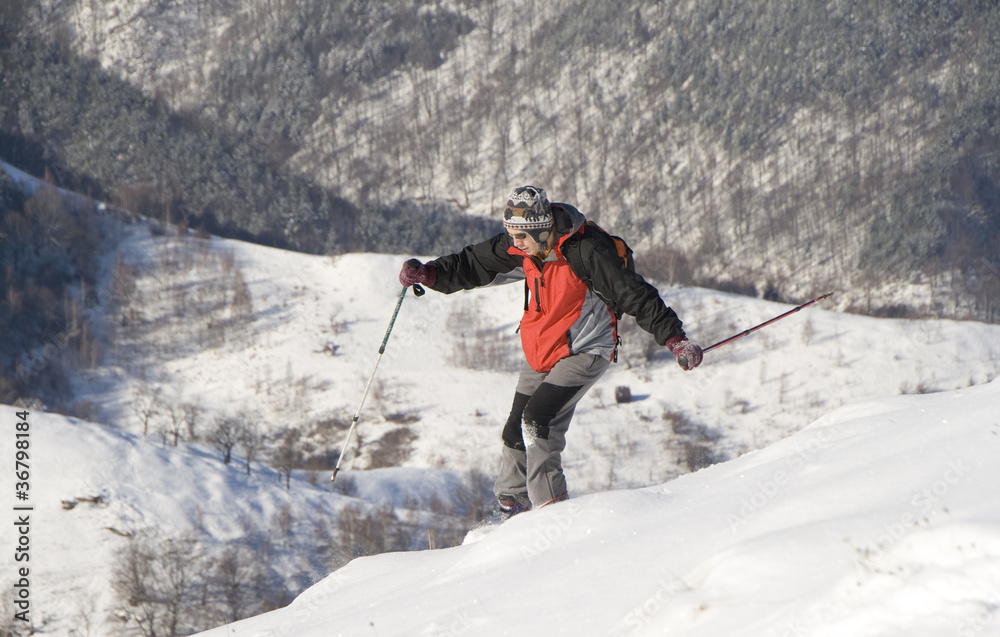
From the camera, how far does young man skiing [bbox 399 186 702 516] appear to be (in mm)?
6500

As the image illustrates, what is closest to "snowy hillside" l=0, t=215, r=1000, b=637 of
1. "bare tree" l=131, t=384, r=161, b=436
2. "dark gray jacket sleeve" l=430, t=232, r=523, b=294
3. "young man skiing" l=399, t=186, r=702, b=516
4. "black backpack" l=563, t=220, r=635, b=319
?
"bare tree" l=131, t=384, r=161, b=436

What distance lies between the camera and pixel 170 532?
148ft

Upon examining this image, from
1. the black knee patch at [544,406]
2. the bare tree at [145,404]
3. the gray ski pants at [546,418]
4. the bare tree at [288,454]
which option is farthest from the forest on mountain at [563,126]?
the black knee patch at [544,406]

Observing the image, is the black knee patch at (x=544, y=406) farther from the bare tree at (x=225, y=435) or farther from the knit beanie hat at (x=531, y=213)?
the bare tree at (x=225, y=435)

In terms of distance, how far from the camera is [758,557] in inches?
173

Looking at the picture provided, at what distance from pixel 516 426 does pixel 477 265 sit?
135 cm

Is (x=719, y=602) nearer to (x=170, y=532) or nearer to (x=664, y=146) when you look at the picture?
(x=170, y=532)

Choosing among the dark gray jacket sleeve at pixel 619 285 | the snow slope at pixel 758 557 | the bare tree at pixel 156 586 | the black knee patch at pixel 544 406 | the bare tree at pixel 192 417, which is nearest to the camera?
the snow slope at pixel 758 557

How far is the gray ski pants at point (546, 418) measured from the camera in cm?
691

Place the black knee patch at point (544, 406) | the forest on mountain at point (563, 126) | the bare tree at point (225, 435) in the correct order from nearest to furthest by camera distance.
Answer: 1. the black knee patch at point (544, 406)
2. the bare tree at point (225, 435)
3. the forest on mountain at point (563, 126)

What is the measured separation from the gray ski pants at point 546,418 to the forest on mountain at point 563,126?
7913 centimetres

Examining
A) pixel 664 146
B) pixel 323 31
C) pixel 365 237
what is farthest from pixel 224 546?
pixel 323 31

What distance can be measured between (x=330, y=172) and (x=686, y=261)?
4241cm

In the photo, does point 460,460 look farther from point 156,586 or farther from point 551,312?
point 551,312
